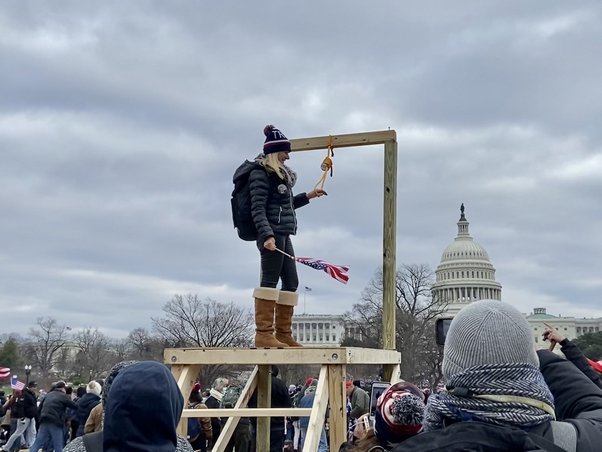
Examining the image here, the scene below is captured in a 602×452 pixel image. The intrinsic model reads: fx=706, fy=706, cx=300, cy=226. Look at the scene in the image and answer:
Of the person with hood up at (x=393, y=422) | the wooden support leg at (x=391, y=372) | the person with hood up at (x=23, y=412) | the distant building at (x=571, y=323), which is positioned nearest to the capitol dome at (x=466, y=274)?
the distant building at (x=571, y=323)

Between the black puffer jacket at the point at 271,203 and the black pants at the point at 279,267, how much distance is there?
0.09m

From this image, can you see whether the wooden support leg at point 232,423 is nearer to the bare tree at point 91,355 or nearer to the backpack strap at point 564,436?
the backpack strap at point 564,436

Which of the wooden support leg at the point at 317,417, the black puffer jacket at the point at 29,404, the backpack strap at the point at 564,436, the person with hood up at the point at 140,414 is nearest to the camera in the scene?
the backpack strap at the point at 564,436

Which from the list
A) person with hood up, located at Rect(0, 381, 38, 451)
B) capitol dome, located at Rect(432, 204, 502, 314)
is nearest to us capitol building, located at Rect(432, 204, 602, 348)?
capitol dome, located at Rect(432, 204, 502, 314)

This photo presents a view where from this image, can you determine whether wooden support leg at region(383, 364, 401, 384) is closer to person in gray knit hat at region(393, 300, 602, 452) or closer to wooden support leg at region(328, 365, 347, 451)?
wooden support leg at region(328, 365, 347, 451)

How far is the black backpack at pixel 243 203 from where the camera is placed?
18.6ft

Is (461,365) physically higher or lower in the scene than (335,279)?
lower

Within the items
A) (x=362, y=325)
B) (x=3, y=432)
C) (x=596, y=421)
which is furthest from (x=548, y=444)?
(x=362, y=325)

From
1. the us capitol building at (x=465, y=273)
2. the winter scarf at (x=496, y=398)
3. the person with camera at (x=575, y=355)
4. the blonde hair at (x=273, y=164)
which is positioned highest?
the us capitol building at (x=465, y=273)

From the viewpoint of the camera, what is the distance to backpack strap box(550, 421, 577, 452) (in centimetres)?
197

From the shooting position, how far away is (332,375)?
470 cm

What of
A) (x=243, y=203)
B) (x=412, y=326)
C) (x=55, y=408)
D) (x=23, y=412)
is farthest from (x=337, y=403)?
(x=412, y=326)

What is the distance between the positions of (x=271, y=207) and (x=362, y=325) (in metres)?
53.3

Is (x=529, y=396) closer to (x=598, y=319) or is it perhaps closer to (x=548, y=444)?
(x=548, y=444)
